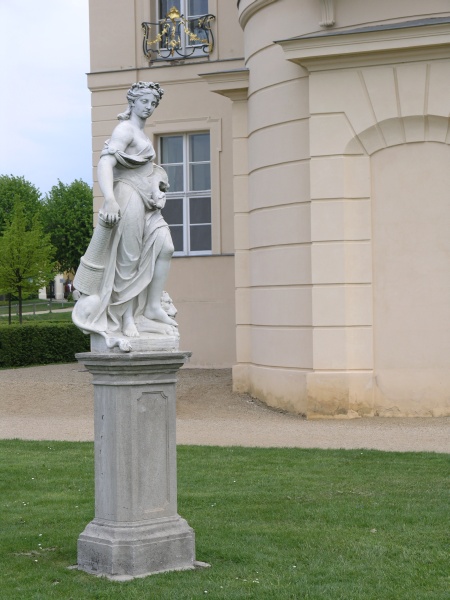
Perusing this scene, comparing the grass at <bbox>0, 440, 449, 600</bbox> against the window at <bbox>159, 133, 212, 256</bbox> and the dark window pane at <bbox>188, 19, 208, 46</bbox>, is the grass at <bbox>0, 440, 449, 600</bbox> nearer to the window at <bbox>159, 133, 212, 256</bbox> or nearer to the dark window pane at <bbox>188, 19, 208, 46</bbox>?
the window at <bbox>159, 133, 212, 256</bbox>

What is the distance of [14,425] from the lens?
15891 millimetres

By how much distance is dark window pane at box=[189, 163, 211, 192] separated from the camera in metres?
24.0

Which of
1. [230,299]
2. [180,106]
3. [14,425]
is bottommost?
[14,425]

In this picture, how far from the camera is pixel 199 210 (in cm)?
2402

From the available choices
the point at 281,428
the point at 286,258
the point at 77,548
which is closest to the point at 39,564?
the point at 77,548

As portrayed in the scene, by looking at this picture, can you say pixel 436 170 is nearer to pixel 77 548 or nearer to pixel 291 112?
pixel 291 112

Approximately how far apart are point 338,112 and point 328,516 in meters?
7.87

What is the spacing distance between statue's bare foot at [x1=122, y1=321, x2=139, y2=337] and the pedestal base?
1.27m

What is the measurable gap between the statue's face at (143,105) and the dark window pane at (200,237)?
16.0 metres

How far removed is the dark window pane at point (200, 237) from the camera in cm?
2394

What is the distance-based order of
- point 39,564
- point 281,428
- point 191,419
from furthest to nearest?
point 191,419, point 281,428, point 39,564

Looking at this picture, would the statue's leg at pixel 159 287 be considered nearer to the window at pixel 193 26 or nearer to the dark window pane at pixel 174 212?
the dark window pane at pixel 174 212

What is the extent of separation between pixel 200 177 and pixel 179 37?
3.05 metres

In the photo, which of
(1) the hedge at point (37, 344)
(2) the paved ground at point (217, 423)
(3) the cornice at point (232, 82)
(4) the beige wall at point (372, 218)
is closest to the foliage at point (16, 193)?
(1) the hedge at point (37, 344)
